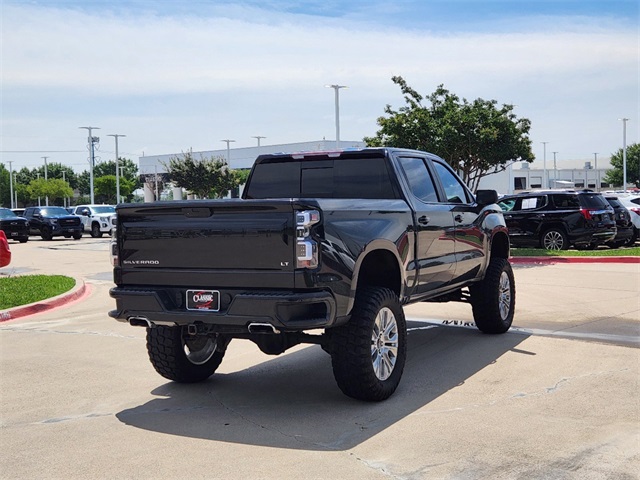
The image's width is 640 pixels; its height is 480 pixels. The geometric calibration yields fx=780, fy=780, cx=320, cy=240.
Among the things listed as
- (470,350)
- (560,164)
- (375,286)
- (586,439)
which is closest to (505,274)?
(470,350)

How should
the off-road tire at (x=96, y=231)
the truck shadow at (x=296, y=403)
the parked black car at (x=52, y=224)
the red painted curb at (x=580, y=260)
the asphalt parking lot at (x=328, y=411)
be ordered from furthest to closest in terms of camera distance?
the off-road tire at (x=96, y=231) < the parked black car at (x=52, y=224) < the red painted curb at (x=580, y=260) < the truck shadow at (x=296, y=403) < the asphalt parking lot at (x=328, y=411)

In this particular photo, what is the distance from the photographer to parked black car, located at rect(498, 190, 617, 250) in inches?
813

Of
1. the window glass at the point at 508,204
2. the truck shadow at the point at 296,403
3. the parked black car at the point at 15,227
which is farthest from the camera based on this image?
the parked black car at the point at 15,227

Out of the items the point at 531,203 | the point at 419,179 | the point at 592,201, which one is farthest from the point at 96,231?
the point at 419,179

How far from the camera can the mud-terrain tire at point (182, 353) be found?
6.90m

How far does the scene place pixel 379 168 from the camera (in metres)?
7.58

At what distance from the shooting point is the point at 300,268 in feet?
18.6

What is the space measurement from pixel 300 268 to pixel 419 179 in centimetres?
274

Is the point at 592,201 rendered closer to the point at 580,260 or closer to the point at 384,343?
the point at 580,260

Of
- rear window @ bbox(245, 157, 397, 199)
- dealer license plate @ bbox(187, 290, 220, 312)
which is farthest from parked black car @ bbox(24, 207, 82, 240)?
dealer license plate @ bbox(187, 290, 220, 312)

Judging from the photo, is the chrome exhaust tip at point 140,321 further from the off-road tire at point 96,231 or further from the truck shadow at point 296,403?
the off-road tire at point 96,231

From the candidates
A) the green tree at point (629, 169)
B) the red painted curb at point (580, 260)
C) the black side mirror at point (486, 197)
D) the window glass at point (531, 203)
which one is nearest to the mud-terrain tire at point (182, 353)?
the black side mirror at point (486, 197)

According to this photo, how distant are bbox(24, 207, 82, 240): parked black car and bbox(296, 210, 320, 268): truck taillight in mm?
33312

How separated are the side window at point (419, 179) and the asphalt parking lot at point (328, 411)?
1.68 meters
